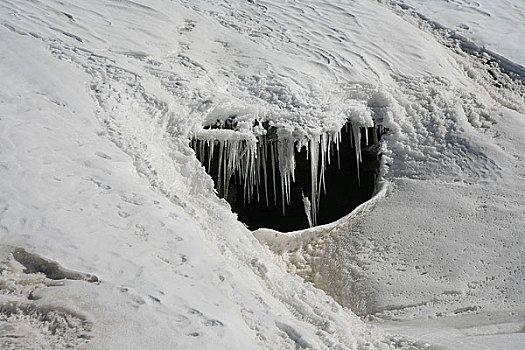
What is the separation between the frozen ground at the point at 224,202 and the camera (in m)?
3.14

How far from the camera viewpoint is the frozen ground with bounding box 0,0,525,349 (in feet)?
10.3

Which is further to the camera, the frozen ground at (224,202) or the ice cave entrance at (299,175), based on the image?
the ice cave entrance at (299,175)

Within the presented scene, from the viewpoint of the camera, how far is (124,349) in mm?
2760

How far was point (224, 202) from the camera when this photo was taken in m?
4.26

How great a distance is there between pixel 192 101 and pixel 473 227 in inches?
89.8

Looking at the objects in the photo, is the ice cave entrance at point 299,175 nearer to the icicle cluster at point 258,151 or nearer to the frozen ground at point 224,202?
the icicle cluster at point 258,151

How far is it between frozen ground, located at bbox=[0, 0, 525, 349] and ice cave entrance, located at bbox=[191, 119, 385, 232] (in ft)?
0.53

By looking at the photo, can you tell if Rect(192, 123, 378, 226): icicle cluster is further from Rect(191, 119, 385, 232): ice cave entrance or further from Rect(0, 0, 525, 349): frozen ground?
Rect(0, 0, 525, 349): frozen ground

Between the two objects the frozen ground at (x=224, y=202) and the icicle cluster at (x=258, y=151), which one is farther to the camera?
the icicle cluster at (x=258, y=151)

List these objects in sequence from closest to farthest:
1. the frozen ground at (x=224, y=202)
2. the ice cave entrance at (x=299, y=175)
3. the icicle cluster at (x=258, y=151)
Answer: the frozen ground at (x=224, y=202)
the icicle cluster at (x=258, y=151)
the ice cave entrance at (x=299, y=175)

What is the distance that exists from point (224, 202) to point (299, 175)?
1.50 meters

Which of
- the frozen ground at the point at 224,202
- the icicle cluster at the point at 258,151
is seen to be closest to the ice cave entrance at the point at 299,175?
the icicle cluster at the point at 258,151

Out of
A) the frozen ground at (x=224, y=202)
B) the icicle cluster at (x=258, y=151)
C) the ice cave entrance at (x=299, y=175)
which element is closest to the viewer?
the frozen ground at (x=224, y=202)

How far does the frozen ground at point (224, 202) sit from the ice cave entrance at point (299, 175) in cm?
16
